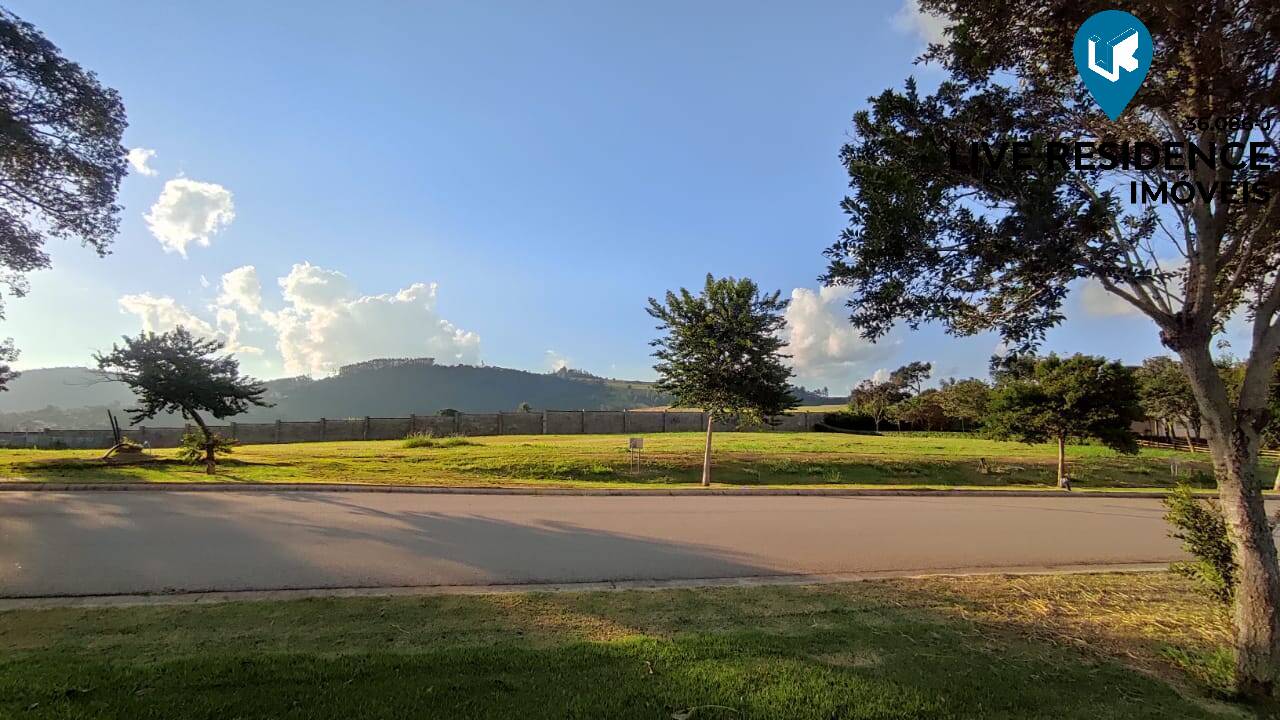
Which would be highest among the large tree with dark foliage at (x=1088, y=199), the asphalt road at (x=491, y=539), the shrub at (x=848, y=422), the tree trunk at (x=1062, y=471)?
the large tree with dark foliage at (x=1088, y=199)

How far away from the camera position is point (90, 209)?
14.5 meters

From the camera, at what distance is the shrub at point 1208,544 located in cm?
421

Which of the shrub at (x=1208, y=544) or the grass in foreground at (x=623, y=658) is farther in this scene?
the shrub at (x=1208, y=544)

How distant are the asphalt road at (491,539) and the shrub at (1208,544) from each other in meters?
2.90

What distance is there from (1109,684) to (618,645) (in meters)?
3.20

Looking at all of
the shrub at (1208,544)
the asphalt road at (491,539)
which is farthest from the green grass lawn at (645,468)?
the shrub at (1208,544)

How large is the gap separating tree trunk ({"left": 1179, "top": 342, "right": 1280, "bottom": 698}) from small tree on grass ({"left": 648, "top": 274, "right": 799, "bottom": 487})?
11.8 metres

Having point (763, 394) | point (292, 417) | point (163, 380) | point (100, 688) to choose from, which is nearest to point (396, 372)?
point (292, 417)

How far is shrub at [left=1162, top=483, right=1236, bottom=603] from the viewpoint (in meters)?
4.21

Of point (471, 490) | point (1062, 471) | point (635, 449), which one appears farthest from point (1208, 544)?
point (1062, 471)

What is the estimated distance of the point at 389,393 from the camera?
411 feet

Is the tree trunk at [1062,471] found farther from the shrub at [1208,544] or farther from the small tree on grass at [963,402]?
the small tree on grass at [963,402]

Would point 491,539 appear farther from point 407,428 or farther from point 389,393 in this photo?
point 389,393

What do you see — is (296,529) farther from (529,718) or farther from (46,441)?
(46,441)
